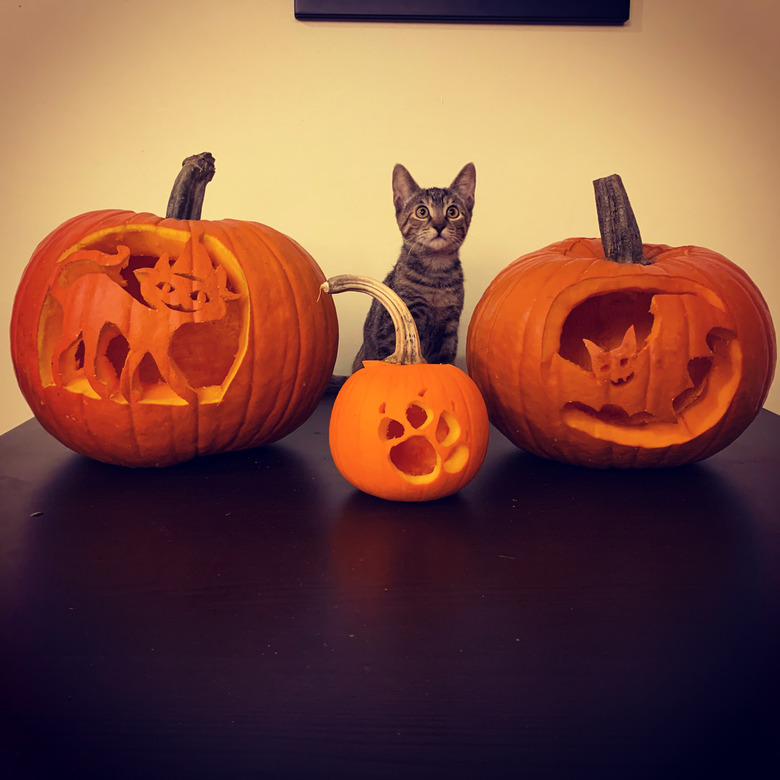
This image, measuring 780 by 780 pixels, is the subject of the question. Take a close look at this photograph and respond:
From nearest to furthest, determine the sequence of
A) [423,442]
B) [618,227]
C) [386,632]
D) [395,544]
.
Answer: [386,632], [395,544], [423,442], [618,227]

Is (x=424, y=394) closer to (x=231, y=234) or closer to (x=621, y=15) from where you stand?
(x=231, y=234)

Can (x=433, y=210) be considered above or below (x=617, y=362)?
above

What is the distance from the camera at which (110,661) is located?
502 millimetres

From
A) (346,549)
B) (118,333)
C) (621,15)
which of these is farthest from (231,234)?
(621,15)

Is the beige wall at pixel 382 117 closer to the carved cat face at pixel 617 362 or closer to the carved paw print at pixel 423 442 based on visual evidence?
the carved cat face at pixel 617 362

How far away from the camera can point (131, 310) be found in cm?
90

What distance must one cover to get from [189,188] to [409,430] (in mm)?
574

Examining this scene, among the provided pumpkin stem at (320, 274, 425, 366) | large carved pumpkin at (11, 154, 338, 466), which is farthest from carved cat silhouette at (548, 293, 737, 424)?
large carved pumpkin at (11, 154, 338, 466)

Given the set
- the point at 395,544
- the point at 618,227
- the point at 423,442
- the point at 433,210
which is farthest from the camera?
the point at 433,210

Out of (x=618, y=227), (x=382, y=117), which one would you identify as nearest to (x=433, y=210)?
(x=382, y=117)

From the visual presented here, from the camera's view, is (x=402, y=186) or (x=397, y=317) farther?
(x=402, y=186)

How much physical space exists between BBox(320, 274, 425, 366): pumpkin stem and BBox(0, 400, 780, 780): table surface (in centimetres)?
20

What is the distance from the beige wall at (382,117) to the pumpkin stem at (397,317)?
71 centimetres

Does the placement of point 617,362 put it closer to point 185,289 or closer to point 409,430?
point 409,430
